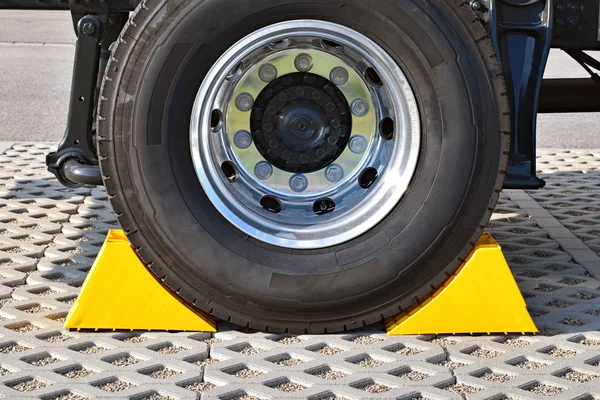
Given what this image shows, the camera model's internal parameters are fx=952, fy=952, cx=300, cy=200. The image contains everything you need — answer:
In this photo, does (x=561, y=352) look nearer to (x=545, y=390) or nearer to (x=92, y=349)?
(x=545, y=390)

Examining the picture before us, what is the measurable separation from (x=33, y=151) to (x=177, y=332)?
12.1ft

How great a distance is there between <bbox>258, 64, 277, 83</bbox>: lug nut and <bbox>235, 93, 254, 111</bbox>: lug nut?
8cm

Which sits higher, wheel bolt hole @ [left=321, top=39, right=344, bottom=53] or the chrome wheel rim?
wheel bolt hole @ [left=321, top=39, right=344, bottom=53]

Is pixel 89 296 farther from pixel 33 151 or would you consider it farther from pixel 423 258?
pixel 33 151

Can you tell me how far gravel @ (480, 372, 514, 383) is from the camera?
3.09 meters

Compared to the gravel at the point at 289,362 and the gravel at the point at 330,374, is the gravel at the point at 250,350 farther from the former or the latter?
the gravel at the point at 330,374

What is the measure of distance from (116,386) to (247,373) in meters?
0.42

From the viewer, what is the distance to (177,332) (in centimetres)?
344

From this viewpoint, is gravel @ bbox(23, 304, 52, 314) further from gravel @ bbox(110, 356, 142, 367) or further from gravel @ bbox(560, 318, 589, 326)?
gravel @ bbox(560, 318, 589, 326)

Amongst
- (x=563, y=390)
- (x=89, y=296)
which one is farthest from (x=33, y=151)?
(x=563, y=390)

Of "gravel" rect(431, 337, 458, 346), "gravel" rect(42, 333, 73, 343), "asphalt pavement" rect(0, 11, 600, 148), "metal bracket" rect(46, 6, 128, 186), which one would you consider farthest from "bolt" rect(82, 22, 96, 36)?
"asphalt pavement" rect(0, 11, 600, 148)

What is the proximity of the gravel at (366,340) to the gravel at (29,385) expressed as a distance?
1.07 metres

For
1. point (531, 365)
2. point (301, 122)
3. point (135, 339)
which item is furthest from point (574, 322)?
point (135, 339)

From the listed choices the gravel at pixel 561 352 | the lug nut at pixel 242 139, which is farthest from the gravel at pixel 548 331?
the lug nut at pixel 242 139
